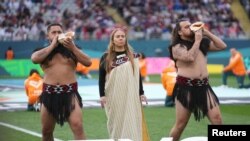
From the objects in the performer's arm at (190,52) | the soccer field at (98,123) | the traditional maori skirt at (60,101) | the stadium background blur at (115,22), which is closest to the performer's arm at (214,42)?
the performer's arm at (190,52)

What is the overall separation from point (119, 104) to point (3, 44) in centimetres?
2269

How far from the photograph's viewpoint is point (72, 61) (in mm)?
8742

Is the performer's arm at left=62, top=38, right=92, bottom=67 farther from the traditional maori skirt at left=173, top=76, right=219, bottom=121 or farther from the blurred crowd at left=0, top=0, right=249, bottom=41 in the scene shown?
the blurred crowd at left=0, top=0, right=249, bottom=41

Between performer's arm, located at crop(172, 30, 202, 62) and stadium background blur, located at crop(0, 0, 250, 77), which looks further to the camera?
stadium background blur, located at crop(0, 0, 250, 77)

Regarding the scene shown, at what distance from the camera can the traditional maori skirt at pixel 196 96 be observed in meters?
9.49

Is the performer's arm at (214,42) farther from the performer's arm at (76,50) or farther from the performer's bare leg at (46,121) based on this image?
the performer's bare leg at (46,121)

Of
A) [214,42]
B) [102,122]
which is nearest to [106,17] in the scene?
[102,122]

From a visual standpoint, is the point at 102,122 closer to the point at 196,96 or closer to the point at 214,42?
the point at 196,96

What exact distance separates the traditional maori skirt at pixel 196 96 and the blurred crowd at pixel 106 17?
75.1 feet

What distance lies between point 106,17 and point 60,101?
27.1 metres

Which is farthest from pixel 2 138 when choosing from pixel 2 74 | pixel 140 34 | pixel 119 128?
pixel 140 34

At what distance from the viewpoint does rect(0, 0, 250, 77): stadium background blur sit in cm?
3167

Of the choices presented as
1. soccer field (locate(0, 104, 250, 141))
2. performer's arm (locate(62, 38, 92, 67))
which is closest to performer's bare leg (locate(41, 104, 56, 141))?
performer's arm (locate(62, 38, 92, 67))

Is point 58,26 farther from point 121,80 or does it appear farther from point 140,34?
point 140,34
